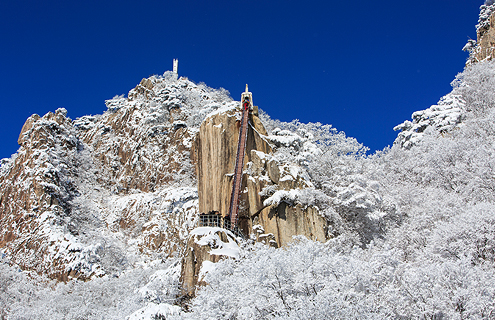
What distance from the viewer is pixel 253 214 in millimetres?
30594

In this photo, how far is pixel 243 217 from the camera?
101 feet

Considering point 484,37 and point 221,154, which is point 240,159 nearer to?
point 221,154

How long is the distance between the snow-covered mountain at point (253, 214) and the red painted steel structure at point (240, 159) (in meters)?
0.90

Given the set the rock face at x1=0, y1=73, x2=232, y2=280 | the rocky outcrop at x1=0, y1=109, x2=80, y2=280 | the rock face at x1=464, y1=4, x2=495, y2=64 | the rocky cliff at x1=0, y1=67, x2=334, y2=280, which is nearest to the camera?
the rocky cliff at x1=0, y1=67, x2=334, y2=280

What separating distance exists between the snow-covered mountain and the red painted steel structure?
2.95ft

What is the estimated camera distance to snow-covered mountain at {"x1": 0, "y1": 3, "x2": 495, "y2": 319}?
47.9ft

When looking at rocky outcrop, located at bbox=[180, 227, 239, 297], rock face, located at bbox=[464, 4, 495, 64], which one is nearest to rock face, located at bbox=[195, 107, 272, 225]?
rocky outcrop, located at bbox=[180, 227, 239, 297]

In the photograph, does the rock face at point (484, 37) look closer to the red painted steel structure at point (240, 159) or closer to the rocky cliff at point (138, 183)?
the rocky cliff at point (138, 183)

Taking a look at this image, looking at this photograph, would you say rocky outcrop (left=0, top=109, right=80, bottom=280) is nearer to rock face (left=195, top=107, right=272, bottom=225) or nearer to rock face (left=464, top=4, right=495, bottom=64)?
rock face (left=195, top=107, right=272, bottom=225)

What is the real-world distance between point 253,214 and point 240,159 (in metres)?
5.06

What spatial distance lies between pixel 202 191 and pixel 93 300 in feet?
43.9

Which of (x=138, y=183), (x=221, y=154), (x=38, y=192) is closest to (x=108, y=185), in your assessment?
(x=138, y=183)

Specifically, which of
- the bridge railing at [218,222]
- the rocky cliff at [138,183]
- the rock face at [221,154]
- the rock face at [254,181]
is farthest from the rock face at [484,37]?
the bridge railing at [218,222]

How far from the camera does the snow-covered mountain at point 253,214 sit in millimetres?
14594
